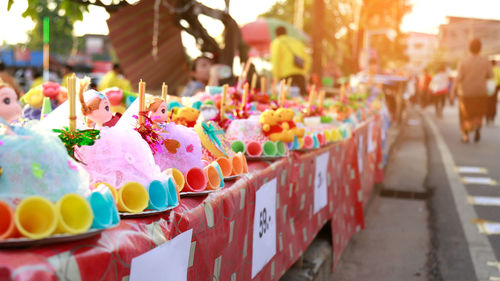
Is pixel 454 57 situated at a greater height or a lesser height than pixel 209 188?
greater

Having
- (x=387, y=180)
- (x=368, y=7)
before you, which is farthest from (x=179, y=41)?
(x=368, y=7)

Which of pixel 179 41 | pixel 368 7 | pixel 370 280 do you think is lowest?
pixel 370 280

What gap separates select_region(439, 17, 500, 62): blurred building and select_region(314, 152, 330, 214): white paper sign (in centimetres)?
6545

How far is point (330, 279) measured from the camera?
4.38 metres

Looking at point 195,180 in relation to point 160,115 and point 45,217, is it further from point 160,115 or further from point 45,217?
point 45,217

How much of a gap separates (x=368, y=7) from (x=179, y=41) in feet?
41.0

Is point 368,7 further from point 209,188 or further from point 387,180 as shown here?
point 209,188

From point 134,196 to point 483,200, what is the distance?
608 cm

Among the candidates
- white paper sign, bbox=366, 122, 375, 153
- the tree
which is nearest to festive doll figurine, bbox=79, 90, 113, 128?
white paper sign, bbox=366, 122, 375, 153

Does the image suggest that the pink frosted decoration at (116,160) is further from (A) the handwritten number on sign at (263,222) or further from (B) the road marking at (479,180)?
(B) the road marking at (479,180)

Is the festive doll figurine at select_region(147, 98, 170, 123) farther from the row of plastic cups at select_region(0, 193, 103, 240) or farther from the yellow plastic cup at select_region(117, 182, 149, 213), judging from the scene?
the row of plastic cups at select_region(0, 193, 103, 240)

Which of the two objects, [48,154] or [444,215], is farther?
[444,215]

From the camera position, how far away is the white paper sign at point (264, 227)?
103 inches

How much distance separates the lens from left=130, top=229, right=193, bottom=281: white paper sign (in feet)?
4.93
